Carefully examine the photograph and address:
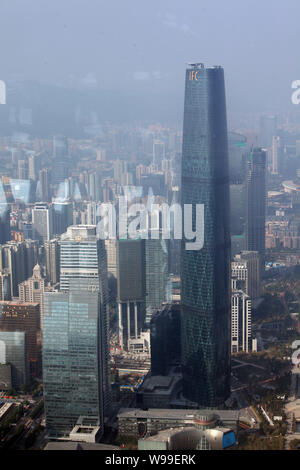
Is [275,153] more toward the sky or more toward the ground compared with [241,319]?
more toward the sky

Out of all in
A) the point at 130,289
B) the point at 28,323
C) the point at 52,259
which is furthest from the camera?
the point at 130,289

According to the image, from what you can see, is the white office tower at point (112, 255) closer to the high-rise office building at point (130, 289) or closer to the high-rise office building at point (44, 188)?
the high-rise office building at point (130, 289)

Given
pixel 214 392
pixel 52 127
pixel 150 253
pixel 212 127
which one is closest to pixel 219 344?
pixel 214 392

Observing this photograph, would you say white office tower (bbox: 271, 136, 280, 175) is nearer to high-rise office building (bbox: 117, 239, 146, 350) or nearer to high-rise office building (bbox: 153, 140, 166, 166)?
high-rise office building (bbox: 153, 140, 166, 166)

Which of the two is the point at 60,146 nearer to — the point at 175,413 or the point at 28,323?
the point at 28,323

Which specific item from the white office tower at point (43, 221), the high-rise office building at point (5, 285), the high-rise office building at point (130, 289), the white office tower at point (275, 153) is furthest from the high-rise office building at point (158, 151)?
the high-rise office building at point (5, 285)

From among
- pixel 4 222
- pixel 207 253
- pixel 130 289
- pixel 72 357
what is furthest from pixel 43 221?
pixel 72 357

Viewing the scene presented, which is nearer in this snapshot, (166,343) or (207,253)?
(207,253)
